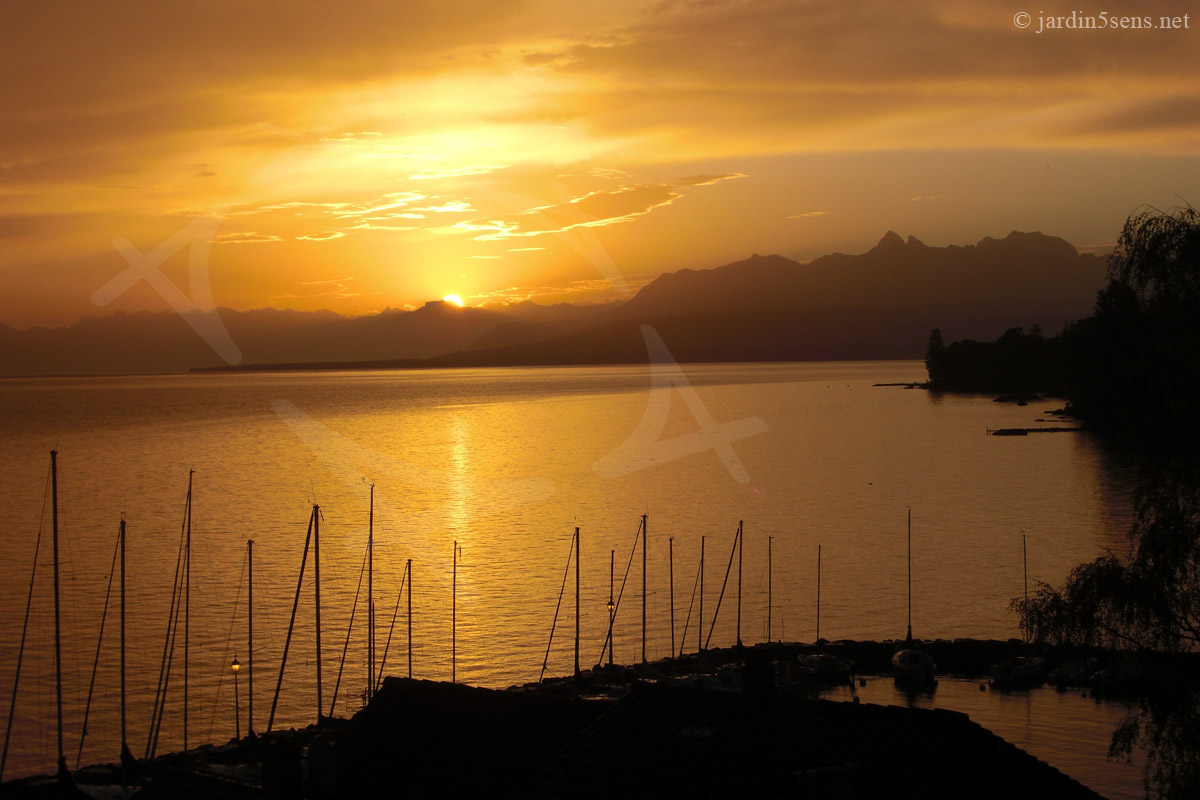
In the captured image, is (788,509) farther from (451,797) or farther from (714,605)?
(451,797)

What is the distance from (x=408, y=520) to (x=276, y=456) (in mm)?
57595

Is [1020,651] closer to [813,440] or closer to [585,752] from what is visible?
[585,752]

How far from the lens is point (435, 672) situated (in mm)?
41875

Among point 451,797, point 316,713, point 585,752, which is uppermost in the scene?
point 585,752

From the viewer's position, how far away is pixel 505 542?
70.0 m

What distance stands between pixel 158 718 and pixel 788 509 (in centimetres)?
5574

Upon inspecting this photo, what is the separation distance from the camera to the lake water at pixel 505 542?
43.2 m

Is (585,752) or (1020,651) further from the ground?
(585,752)

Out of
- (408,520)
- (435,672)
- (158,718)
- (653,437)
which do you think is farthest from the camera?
(653,437)

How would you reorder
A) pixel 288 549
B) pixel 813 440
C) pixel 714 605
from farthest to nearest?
pixel 813 440, pixel 288 549, pixel 714 605

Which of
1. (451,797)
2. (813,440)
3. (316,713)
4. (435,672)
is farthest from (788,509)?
(451,797)

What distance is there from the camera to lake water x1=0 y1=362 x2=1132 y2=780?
43.2 meters

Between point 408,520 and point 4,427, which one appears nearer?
point 408,520

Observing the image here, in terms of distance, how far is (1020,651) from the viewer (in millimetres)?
43156
